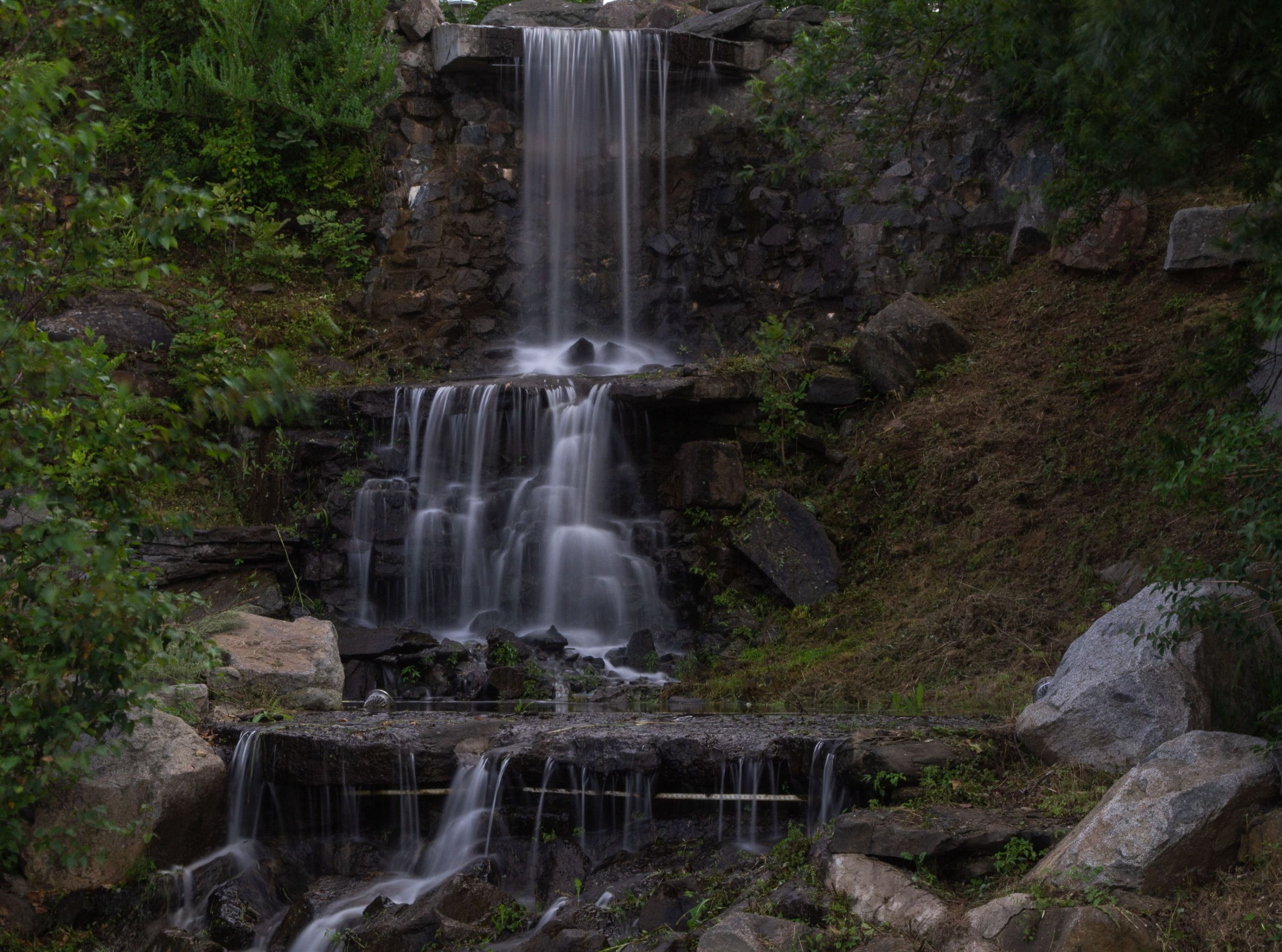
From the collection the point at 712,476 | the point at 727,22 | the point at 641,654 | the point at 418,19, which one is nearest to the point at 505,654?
the point at 641,654

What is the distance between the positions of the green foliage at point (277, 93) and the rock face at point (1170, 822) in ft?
46.4

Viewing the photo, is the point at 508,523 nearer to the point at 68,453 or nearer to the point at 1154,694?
the point at 68,453

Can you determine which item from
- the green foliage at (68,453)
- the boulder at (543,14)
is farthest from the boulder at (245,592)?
the boulder at (543,14)

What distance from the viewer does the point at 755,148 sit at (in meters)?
16.7

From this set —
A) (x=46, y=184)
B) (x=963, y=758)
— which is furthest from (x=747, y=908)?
(x=46, y=184)

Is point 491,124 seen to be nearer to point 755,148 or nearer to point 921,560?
point 755,148

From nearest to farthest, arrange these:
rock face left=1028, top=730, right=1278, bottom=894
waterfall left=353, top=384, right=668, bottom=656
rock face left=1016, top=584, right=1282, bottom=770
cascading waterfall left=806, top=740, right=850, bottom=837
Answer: rock face left=1028, top=730, right=1278, bottom=894 → rock face left=1016, top=584, right=1282, bottom=770 → cascading waterfall left=806, top=740, right=850, bottom=837 → waterfall left=353, top=384, right=668, bottom=656

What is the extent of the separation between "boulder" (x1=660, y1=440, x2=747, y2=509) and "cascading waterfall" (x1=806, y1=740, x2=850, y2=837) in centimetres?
600

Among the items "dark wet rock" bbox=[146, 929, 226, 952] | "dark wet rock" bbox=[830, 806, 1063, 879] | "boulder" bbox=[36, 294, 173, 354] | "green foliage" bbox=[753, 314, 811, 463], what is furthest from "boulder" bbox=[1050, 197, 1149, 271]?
"dark wet rock" bbox=[146, 929, 226, 952]

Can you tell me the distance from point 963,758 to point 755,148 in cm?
1234

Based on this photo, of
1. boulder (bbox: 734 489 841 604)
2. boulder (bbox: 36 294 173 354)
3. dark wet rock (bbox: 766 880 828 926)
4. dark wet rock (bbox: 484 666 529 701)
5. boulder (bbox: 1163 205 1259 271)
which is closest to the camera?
dark wet rock (bbox: 766 880 828 926)

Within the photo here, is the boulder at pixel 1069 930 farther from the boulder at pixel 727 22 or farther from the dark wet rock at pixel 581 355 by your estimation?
the boulder at pixel 727 22

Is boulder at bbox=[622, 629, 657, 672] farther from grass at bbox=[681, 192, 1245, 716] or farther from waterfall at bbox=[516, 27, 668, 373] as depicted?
waterfall at bbox=[516, 27, 668, 373]

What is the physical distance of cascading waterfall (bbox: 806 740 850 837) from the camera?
20.3ft
